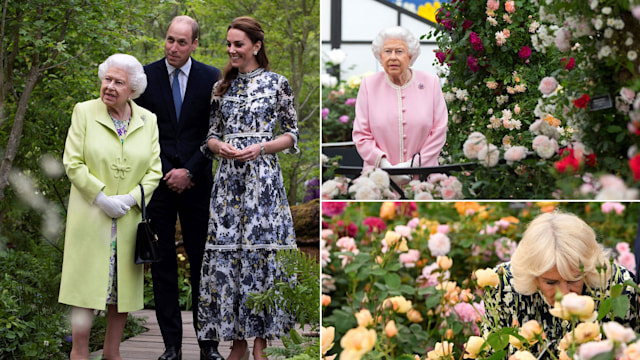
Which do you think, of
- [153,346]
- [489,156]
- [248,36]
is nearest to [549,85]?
[489,156]

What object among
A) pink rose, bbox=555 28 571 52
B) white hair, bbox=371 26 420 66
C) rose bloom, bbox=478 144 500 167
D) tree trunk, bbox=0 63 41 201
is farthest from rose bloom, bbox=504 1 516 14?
tree trunk, bbox=0 63 41 201

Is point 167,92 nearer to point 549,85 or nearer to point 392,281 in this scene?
point 392,281

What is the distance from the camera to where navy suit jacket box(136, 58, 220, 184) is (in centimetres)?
297

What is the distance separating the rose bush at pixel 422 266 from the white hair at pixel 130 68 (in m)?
0.96

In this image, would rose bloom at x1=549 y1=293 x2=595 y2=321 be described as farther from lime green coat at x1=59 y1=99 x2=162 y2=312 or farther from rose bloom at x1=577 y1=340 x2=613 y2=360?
lime green coat at x1=59 y1=99 x2=162 y2=312

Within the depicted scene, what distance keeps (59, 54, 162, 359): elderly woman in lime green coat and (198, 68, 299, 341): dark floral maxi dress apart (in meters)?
0.32

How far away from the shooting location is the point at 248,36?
280 centimetres

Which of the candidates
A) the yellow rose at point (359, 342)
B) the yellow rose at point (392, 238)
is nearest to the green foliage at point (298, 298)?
the yellow rose at point (392, 238)

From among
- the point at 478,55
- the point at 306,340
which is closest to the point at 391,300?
the point at 306,340

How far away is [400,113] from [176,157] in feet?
4.32

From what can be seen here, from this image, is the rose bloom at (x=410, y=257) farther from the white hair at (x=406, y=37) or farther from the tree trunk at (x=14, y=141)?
the tree trunk at (x=14, y=141)

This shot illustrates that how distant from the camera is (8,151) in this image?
3.50 metres

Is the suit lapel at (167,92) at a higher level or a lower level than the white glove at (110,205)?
higher

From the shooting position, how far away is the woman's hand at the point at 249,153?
2730mm
